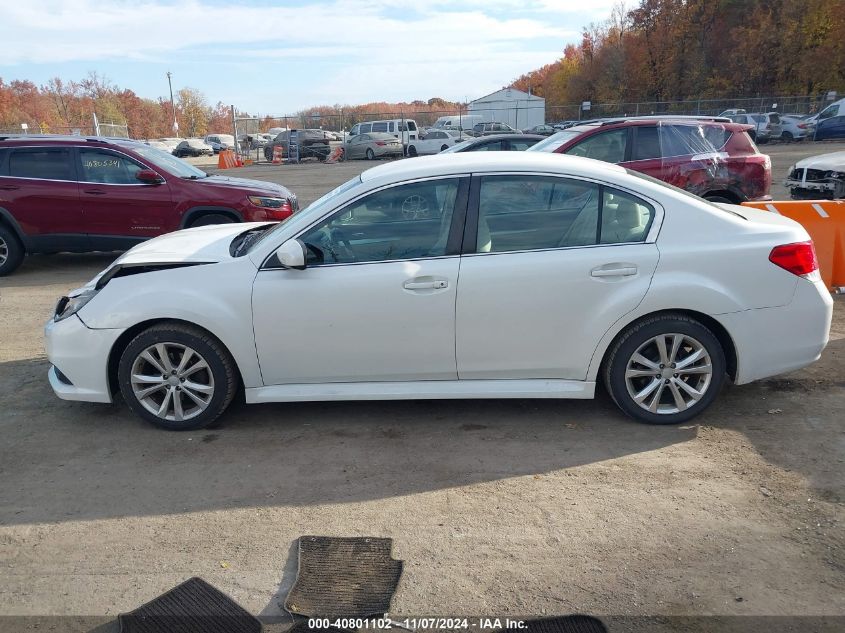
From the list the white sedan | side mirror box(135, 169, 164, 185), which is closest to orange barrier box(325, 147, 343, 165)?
side mirror box(135, 169, 164, 185)

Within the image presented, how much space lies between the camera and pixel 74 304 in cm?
462

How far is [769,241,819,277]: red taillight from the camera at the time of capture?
4.22 m

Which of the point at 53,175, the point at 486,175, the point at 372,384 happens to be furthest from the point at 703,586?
the point at 53,175

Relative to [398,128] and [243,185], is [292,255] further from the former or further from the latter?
[398,128]

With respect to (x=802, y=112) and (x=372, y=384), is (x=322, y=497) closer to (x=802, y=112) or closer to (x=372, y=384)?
(x=372, y=384)

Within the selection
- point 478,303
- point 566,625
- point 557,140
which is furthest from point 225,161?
point 566,625

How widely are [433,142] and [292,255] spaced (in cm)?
3041

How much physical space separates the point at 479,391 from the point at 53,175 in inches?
303

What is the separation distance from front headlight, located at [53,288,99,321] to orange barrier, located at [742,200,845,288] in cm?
614

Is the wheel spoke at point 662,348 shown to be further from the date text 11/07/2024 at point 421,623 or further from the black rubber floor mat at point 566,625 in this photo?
the date text 11/07/2024 at point 421,623

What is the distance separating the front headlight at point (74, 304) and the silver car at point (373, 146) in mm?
30339

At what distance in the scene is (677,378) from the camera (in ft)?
14.1

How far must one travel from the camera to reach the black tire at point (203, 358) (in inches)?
170

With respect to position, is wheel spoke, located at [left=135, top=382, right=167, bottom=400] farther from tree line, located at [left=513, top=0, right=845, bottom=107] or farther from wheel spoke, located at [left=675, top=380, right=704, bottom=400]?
tree line, located at [left=513, top=0, right=845, bottom=107]
